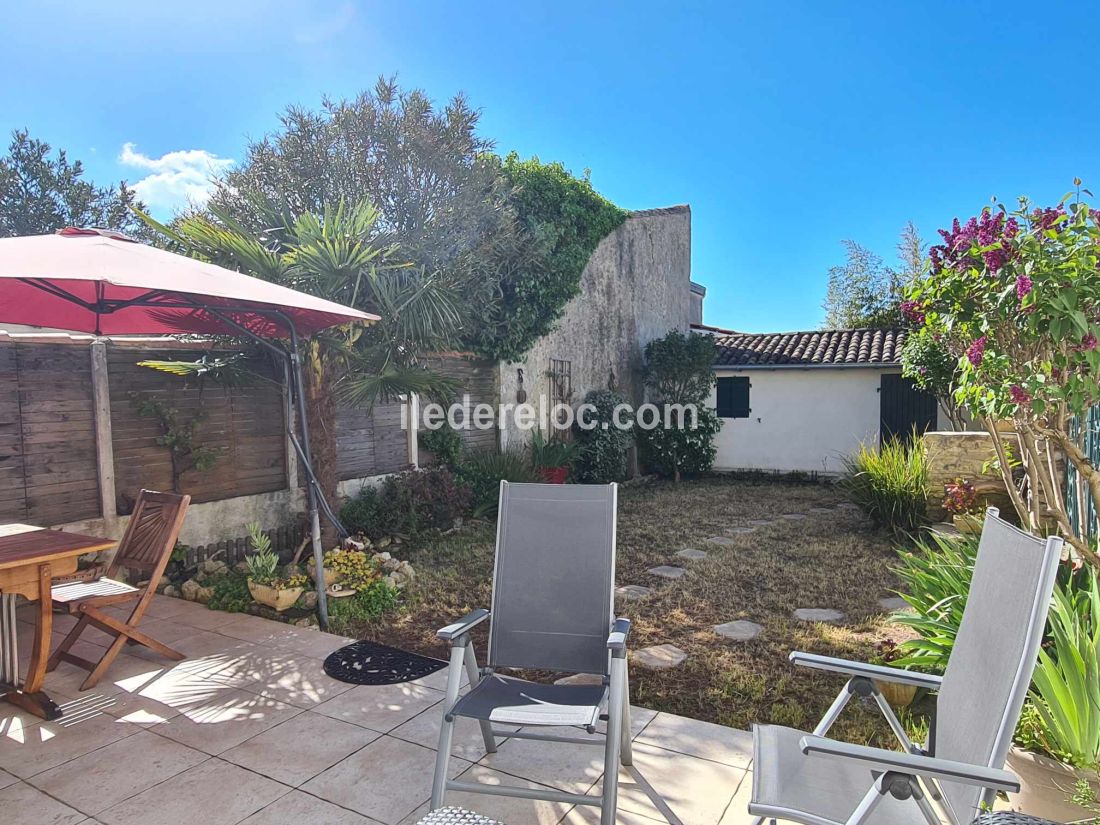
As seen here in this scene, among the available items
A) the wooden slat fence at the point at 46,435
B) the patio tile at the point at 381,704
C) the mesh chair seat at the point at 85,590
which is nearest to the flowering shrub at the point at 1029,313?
the patio tile at the point at 381,704

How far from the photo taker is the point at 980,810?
1.82 meters

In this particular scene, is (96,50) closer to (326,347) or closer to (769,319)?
(326,347)

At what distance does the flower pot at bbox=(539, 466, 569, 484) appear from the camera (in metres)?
10.3

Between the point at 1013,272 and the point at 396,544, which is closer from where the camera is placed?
the point at 1013,272

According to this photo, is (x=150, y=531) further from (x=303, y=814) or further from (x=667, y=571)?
(x=667, y=571)

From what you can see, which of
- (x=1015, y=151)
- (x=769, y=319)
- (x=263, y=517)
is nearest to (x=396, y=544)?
(x=263, y=517)

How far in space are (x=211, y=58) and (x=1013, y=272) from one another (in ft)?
35.4

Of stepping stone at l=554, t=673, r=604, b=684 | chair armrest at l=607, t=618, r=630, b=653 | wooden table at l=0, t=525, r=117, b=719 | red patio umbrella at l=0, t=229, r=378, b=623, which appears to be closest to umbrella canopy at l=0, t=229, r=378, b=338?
red patio umbrella at l=0, t=229, r=378, b=623

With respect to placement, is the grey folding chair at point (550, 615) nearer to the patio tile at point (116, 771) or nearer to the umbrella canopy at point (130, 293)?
the patio tile at point (116, 771)

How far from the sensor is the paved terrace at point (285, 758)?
270cm

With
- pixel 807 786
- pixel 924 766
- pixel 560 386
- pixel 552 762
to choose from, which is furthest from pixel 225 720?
pixel 560 386

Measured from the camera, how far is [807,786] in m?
2.11

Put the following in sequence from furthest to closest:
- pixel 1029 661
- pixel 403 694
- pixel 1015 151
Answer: pixel 1015 151
pixel 403 694
pixel 1029 661

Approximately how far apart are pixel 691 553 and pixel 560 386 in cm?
496
